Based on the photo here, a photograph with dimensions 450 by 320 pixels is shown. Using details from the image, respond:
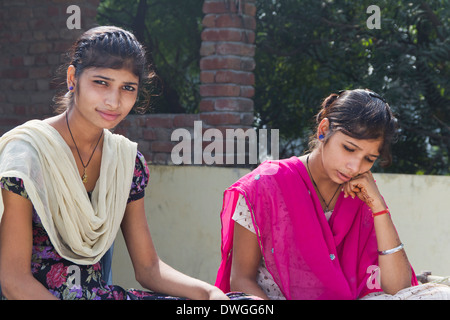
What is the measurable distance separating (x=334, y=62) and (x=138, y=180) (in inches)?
136

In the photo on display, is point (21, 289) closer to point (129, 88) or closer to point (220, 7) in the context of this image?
point (129, 88)

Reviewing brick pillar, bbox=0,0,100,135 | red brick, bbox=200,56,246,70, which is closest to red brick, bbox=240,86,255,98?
red brick, bbox=200,56,246,70

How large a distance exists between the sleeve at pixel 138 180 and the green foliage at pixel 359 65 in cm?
312

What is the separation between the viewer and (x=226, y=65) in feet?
14.6

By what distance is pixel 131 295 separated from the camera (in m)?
2.38

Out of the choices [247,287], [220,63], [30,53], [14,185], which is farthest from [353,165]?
[30,53]

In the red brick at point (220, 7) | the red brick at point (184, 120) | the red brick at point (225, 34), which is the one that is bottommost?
the red brick at point (184, 120)

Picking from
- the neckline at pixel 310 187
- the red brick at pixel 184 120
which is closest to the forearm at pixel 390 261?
the neckline at pixel 310 187

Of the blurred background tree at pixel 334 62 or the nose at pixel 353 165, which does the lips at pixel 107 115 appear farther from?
the blurred background tree at pixel 334 62

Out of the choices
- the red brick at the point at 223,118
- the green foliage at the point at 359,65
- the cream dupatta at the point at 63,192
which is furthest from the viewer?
the green foliage at the point at 359,65

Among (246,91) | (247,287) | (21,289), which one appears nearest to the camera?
(21,289)

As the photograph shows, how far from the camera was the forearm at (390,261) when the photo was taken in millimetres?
2691

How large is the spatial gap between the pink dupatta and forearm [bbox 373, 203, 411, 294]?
0.06 meters

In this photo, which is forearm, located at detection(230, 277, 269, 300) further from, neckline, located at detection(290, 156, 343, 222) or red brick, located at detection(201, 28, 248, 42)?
red brick, located at detection(201, 28, 248, 42)
